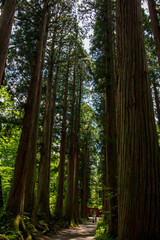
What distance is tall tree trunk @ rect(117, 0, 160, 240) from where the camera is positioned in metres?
1.77

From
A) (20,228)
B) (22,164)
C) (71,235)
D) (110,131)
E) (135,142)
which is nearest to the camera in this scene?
(135,142)

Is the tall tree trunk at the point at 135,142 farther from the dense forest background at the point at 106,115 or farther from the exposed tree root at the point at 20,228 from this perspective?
the exposed tree root at the point at 20,228

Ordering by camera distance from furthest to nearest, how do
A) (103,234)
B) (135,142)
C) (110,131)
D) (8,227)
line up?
(110,131), (103,234), (8,227), (135,142)

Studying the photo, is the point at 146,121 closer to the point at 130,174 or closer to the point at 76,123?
the point at 130,174

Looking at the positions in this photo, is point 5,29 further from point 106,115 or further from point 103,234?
point 103,234

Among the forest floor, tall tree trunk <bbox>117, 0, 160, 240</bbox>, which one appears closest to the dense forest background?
tall tree trunk <bbox>117, 0, 160, 240</bbox>

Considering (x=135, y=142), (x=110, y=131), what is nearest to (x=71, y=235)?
(x=110, y=131)

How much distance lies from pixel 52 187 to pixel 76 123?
32.0 feet

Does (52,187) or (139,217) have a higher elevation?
(139,217)

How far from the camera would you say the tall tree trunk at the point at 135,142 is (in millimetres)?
1774

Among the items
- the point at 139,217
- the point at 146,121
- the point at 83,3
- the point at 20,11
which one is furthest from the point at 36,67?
the point at 139,217

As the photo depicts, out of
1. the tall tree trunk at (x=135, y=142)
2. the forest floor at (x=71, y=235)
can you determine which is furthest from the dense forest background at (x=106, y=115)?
the forest floor at (x=71, y=235)

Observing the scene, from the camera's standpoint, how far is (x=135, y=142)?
6.59 feet

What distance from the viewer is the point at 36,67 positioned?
8.59 meters
